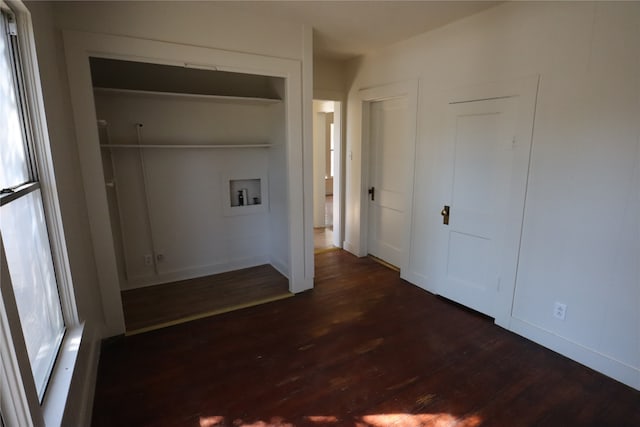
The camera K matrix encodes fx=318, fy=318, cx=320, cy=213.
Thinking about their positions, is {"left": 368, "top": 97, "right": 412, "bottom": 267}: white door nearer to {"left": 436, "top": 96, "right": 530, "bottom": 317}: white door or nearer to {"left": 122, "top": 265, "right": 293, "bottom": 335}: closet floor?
{"left": 436, "top": 96, "right": 530, "bottom": 317}: white door

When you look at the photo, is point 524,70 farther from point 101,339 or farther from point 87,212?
point 101,339

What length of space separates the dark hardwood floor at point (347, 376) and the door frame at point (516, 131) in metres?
0.27

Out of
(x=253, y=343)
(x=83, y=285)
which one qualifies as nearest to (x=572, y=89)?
(x=253, y=343)

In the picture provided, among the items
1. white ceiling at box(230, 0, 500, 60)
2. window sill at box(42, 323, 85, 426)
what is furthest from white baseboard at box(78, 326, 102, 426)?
white ceiling at box(230, 0, 500, 60)

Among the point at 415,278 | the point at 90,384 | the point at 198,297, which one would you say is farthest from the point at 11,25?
the point at 415,278

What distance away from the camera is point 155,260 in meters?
3.50

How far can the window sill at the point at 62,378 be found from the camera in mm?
1273

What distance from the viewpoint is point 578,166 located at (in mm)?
2168

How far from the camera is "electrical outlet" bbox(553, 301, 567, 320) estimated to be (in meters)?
2.35

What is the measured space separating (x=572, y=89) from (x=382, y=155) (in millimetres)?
2084

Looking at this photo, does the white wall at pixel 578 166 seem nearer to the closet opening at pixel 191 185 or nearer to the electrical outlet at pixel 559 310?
the electrical outlet at pixel 559 310

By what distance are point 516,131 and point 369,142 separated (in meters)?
1.91

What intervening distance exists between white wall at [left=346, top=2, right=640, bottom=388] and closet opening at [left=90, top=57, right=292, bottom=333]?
1.98 m

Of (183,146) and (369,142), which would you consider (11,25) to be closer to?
(183,146)
